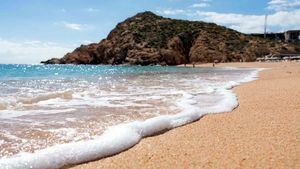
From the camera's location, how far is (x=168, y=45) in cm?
7938

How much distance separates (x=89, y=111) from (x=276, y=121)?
4.18m

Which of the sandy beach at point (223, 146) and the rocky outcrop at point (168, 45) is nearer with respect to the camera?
the sandy beach at point (223, 146)

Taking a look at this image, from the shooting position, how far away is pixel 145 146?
511 cm

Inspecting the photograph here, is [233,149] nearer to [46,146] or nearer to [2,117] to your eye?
[46,146]

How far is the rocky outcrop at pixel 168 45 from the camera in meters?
78.4

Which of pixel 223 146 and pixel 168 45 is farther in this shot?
pixel 168 45

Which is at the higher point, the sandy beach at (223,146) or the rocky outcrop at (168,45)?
the rocky outcrop at (168,45)

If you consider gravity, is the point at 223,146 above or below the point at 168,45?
below

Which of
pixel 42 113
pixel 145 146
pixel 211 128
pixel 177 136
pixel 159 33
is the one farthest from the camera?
pixel 159 33

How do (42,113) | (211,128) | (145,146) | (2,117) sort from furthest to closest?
(42,113)
(2,117)
(211,128)
(145,146)

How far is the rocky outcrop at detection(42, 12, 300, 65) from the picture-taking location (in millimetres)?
78375

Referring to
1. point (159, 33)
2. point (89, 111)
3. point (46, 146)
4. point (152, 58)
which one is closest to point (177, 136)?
point (46, 146)

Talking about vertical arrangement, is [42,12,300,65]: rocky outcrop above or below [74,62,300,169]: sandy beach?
above

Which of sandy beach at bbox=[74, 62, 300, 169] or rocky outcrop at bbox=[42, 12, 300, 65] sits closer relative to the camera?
sandy beach at bbox=[74, 62, 300, 169]
